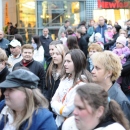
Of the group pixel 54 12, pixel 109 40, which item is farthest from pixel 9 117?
pixel 54 12

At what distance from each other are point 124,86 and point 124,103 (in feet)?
7.21

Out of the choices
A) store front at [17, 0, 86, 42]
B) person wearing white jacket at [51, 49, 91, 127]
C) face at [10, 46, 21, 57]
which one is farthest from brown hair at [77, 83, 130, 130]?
store front at [17, 0, 86, 42]

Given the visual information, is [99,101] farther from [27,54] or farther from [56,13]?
[56,13]

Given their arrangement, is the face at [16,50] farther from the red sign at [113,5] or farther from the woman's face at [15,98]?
the red sign at [113,5]

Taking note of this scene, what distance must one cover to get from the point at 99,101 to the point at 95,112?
0.09m

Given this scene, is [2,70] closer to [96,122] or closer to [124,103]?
[124,103]

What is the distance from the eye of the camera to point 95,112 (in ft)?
8.62

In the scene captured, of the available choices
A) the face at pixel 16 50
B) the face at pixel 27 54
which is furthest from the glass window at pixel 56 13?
the face at pixel 27 54

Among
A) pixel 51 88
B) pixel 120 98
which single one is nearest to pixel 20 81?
pixel 120 98

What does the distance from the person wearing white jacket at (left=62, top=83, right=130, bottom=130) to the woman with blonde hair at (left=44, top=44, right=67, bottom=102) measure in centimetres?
280

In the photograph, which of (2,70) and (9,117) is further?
(2,70)

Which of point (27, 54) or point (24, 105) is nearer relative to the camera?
point (24, 105)

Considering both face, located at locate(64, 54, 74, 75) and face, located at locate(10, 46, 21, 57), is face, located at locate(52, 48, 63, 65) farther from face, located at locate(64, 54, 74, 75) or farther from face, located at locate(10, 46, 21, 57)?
face, located at locate(10, 46, 21, 57)

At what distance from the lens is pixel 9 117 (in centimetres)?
300
